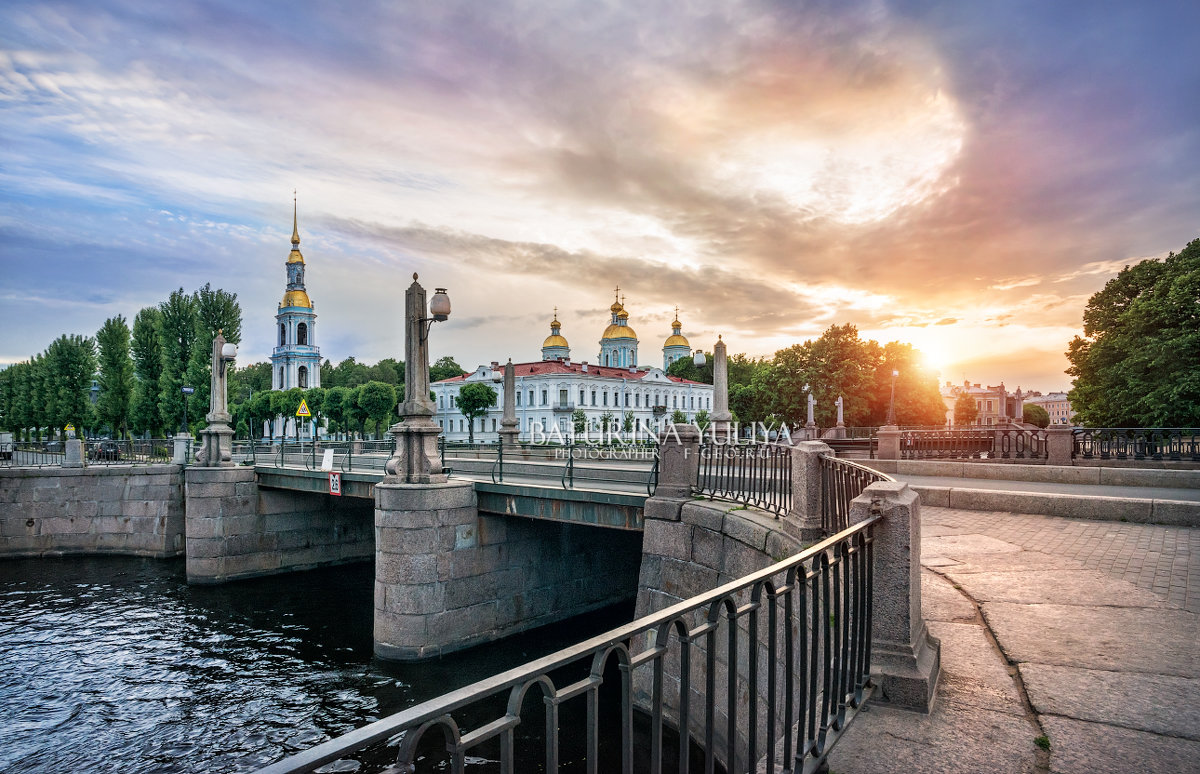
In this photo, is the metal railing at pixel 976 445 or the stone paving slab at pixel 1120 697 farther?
the metal railing at pixel 976 445

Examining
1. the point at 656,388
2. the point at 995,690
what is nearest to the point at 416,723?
the point at 995,690

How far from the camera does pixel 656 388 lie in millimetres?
93625

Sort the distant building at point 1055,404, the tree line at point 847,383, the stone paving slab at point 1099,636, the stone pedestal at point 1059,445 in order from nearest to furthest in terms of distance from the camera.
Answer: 1. the stone paving slab at point 1099,636
2. the stone pedestal at point 1059,445
3. the tree line at point 847,383
4. the distant building at point 1055,404

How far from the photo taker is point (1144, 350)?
2647 cm

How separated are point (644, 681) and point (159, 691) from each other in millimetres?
8661

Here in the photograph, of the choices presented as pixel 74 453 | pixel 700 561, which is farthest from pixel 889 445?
pixel 74 453

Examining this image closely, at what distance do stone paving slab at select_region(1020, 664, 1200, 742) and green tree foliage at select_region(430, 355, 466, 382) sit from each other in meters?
103

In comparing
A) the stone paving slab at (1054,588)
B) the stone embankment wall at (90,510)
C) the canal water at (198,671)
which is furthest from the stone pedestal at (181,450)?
the stone paving slab at (1054,588)

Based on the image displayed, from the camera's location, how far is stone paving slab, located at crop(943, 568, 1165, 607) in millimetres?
5668

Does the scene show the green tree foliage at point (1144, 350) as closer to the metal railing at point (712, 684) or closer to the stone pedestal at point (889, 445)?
the stone pedestal at point (889, 445)

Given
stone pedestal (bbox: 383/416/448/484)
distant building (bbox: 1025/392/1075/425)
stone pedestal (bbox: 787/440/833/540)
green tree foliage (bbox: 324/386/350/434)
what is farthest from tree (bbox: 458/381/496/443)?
distant building (bbox: 1025/392/1075/425)

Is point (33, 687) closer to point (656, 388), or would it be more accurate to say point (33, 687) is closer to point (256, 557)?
point (256, 557)

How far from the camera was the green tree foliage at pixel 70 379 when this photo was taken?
159 feet

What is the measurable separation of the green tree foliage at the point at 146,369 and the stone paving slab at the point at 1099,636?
1924 inches
